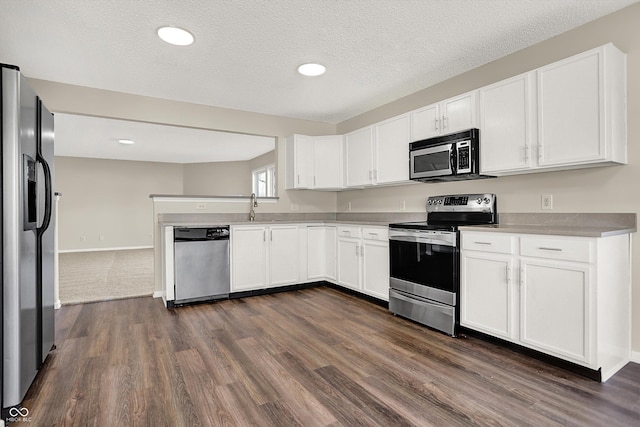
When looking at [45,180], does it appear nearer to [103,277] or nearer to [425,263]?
[425,263]

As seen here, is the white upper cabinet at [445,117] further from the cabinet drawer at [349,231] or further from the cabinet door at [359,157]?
the cabinet drawer at [349,231]


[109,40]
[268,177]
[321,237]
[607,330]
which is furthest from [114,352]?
[268,177]

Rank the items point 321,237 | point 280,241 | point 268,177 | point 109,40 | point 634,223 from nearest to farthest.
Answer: point 634,223, point 109,40, point 280,241, point 321,237, point 268,177

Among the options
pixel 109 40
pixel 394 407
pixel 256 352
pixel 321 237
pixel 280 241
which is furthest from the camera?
pixel 321 237

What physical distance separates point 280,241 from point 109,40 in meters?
2.58

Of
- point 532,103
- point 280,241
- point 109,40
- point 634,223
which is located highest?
point 109,40

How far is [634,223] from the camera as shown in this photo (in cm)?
225

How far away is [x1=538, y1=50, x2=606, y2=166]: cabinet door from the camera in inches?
87.5

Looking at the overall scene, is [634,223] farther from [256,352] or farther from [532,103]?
[256,352]

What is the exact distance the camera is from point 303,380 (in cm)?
207

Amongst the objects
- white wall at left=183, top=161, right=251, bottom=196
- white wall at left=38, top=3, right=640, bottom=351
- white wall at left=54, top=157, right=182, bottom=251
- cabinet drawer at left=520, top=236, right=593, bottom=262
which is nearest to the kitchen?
white wall at left=38, top=3, right=640, bottom=351

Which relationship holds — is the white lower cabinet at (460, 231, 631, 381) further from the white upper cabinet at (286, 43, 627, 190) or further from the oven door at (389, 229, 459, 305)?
the white upper cabinet at (286, 43, 627, 190)

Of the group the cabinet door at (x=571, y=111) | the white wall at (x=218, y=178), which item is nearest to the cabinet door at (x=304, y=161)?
the cabinet door at (x=571, y=111)

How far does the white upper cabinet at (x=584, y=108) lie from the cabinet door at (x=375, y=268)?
1.67 metres
